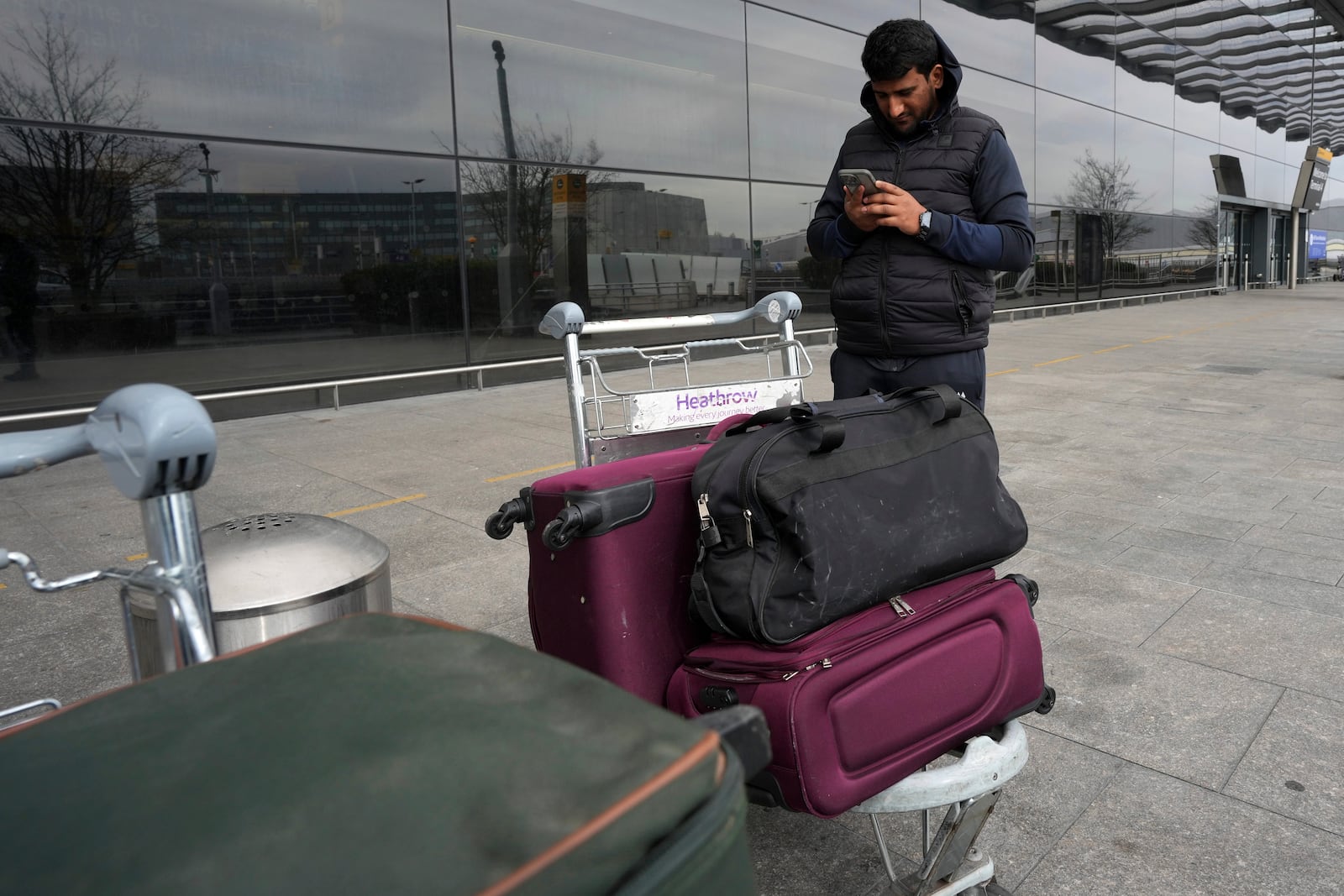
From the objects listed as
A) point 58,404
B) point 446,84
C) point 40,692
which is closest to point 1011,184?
point 40,692

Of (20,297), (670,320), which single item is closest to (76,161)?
(20,297)

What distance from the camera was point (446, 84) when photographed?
35.5 feet

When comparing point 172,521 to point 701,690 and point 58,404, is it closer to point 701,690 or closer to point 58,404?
point 701,690

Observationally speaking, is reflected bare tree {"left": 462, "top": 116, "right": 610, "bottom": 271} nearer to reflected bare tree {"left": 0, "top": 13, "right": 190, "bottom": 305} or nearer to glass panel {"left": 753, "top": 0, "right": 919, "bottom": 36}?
reflected bare tree {"left": 0, "top": 13, "right": 190, "bottom": 305}

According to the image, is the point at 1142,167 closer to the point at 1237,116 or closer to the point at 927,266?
the point at 1237,116

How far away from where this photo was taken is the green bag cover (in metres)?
0.66

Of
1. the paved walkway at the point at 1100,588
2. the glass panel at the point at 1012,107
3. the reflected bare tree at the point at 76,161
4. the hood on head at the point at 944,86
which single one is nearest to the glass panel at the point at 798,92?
the glass panel at the point at 1012,107

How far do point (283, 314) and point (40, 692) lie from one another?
23.3ft

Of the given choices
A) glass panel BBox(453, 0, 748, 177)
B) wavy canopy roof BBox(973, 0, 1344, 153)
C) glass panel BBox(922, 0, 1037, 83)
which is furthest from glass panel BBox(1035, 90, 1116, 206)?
glass panel BBox(453, 0, 748, 177)

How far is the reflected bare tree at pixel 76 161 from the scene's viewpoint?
8141mm

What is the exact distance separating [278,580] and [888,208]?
176 centimetres

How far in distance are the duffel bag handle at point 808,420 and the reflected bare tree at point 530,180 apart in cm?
981

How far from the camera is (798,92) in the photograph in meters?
14.9

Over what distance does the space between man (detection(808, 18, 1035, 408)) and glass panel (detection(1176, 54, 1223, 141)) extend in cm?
2862
